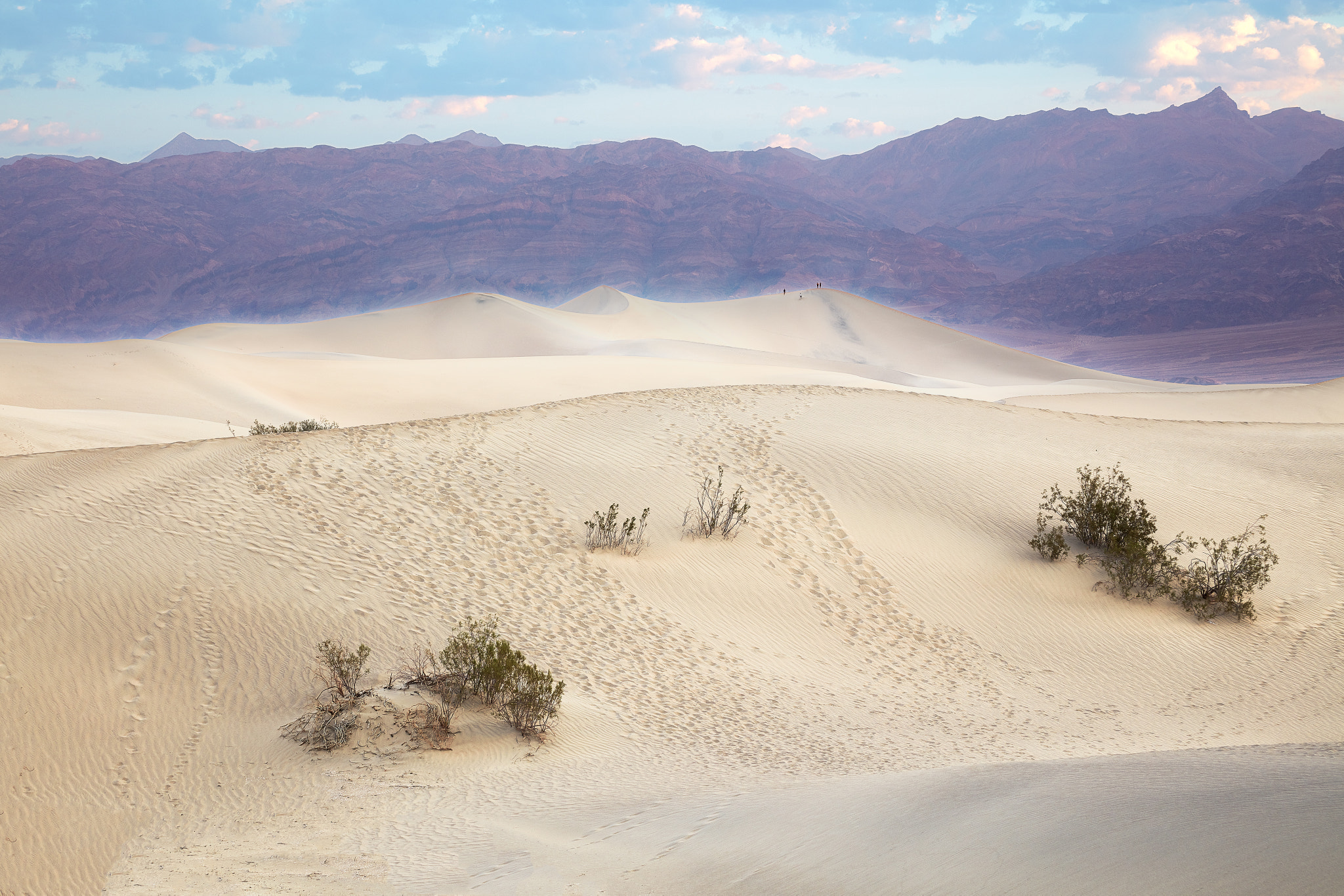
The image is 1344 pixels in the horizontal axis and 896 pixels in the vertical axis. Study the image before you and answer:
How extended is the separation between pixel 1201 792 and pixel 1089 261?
600 feet

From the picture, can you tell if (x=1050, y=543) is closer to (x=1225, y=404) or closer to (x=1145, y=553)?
(x=1145, y=553)

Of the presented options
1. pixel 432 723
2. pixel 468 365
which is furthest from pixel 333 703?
pixel 468 365

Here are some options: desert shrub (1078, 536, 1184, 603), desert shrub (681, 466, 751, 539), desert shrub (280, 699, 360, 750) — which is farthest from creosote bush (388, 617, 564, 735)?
desert shrub (1078, 536, 1184, 603)

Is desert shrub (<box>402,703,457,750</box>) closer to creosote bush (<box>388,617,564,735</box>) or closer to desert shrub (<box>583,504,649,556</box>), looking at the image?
creosote bush (<box>388,617,564,735</box>)

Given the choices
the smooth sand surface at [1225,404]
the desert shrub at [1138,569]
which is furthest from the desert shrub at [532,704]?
the smooth sand surface at [1225,404]

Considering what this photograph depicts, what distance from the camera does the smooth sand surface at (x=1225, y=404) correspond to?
A: 101ft

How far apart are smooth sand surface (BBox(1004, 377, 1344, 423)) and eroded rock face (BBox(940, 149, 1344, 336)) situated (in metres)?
114

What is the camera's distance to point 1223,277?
472 feet

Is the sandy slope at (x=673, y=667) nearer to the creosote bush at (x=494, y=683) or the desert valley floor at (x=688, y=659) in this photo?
the desert valley floor at (x=688, y=659)

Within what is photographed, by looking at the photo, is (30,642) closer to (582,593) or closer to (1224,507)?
(582,593)

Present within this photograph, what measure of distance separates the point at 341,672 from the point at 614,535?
4.16 m

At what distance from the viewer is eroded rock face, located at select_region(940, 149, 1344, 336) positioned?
440ft

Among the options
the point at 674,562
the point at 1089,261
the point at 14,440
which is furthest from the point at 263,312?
the point at 674,562

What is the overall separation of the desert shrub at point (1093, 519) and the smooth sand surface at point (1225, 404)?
717 inches
